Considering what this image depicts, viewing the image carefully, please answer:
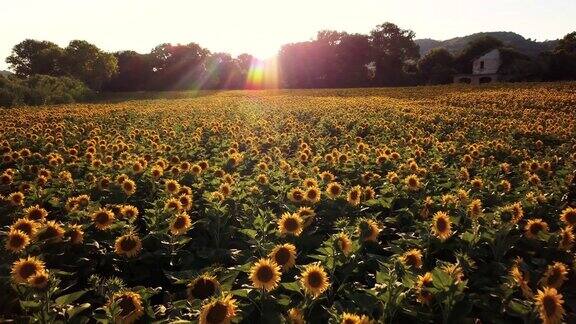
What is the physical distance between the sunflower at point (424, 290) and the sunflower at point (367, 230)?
1.14m

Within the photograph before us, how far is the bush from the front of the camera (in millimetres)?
34219

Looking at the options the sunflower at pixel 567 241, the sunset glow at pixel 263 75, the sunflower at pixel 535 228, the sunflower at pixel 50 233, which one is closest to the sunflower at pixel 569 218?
the sunflower at pixel 535 228

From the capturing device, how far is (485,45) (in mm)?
84375

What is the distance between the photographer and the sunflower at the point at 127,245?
4938 millimetres

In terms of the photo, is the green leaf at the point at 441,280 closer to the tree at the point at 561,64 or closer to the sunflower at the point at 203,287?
the sunflower at the point at 203,287

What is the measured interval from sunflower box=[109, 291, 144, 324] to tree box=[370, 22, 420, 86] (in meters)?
78.7

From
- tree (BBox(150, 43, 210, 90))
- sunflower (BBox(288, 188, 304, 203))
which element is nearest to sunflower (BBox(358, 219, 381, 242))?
sunflower (BBox(288, 188, 304, 203))

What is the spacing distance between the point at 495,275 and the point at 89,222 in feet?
16.4

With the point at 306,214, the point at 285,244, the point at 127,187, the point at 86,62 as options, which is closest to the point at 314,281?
the point at 285,244

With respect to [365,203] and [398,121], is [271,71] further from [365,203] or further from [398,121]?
[365,203]

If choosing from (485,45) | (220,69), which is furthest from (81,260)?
(485,45)

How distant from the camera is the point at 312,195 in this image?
6898mm

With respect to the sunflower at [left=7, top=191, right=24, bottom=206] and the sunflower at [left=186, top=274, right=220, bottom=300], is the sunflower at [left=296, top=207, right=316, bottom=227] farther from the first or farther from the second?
the sunflower at [left=7, top=191, right=24, bottom=206]

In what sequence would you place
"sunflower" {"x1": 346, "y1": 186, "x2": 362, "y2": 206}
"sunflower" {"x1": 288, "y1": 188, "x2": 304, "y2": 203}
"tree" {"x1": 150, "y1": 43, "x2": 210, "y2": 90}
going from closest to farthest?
"sunflower" {"x1": 346, "y1": 186, "x2": 362, "y2": 206}, "sunflower" {"x1": 288, "y1": 188, "x2": 304, "y2": 203}, "tree" {"x1": 150, "y1": 43, "x2": 210, "y2": 90}
